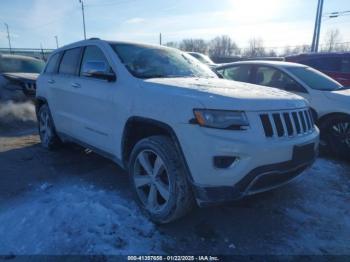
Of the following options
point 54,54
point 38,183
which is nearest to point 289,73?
point 54,54

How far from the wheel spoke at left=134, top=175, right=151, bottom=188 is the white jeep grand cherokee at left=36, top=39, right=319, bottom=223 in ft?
0.03

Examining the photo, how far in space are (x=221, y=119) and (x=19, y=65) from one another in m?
8.55

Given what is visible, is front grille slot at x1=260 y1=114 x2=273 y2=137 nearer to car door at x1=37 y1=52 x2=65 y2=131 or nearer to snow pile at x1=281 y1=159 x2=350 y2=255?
snow pile at x1=281 y1=159 x2=350 y2=255

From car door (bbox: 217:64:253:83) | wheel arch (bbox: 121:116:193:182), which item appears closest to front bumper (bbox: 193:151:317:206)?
wheel arch (bbox: 121:116:193:182)

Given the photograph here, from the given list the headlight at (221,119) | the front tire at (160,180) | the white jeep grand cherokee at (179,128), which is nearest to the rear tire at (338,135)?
the white jeep grand cherokee at (179,128)

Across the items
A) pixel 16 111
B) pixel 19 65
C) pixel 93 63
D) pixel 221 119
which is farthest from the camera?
pixel 19 65

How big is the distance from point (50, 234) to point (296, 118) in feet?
8.40

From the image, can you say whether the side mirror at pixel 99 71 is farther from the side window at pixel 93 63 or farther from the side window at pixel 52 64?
the side window at pixel 52 64

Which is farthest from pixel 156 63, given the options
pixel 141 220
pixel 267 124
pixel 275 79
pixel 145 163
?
pixel 275 79

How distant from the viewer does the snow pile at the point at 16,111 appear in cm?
790

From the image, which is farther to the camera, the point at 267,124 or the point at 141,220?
the point at 141,220

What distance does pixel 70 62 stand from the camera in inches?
185

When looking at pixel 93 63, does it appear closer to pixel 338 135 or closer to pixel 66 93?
pixel 66 93

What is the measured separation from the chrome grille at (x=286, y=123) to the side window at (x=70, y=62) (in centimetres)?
283
